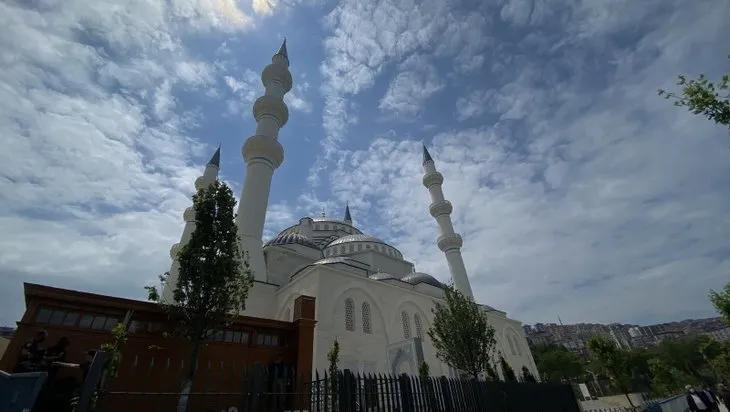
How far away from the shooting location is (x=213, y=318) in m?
9.60

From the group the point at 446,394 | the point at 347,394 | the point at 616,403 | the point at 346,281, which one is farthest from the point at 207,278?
the point at 616,403

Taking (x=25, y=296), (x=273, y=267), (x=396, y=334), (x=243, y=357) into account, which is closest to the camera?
(x=25, y=296)

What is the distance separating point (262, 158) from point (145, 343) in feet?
46.5

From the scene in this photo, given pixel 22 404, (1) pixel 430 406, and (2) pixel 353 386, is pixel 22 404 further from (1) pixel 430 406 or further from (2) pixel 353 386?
(1) pixel 430 406

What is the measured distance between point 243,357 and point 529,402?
26.9 feet

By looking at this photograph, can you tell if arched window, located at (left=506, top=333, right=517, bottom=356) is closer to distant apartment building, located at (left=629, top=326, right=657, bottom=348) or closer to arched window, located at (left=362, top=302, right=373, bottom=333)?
arched window, located at (left=362, top=302, right=373, bottom=333)

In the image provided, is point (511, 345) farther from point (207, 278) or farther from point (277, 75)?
point (277, 75)

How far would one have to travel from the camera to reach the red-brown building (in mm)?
8664

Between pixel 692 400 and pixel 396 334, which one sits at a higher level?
pixel 396 334

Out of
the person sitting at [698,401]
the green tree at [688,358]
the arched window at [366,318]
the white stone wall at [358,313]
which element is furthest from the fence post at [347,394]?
the green tree at [688,358]

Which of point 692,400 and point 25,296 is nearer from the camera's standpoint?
point 25,296

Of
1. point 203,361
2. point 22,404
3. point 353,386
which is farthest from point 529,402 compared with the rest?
Result: point 22,404

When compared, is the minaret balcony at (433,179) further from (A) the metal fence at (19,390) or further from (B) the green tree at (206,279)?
(A) the metal fence at (19,390)

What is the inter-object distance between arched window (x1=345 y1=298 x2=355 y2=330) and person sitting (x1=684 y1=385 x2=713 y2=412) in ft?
41.3
